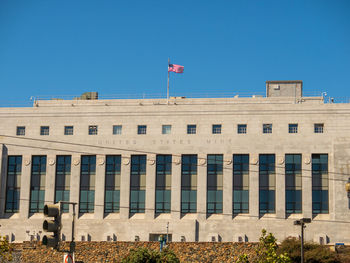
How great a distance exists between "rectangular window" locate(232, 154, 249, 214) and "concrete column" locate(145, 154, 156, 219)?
9437 mm

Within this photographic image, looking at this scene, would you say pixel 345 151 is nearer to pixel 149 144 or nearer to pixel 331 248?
pixel 331 248

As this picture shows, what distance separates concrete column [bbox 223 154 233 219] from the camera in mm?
68938

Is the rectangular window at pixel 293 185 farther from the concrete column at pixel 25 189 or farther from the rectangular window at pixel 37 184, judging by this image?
the concrete column at pixel 25 189

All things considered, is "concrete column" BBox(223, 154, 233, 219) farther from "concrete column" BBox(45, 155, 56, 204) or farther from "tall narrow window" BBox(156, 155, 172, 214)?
"concrete column" BBox(45, 155, 56, 204)

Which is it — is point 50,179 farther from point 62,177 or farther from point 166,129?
point 166,129

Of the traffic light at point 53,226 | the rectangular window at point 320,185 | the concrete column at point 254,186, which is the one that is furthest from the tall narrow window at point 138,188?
the traffic light at point 53,226

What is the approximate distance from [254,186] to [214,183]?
4.67 metres

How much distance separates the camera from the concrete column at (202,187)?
69.3m

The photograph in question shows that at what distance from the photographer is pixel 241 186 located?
228ft

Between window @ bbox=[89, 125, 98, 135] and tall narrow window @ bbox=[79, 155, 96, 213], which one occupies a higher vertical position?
window @ bbox=[89, 125, 98, 135]

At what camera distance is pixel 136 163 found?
2815 inches

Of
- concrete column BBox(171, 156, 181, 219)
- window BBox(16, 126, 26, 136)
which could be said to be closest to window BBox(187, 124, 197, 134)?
concrete column BBox(171, 156, 181, 219)

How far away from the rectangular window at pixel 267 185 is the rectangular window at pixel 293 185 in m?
1.60

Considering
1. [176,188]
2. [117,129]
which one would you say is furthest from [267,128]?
[117,129]
